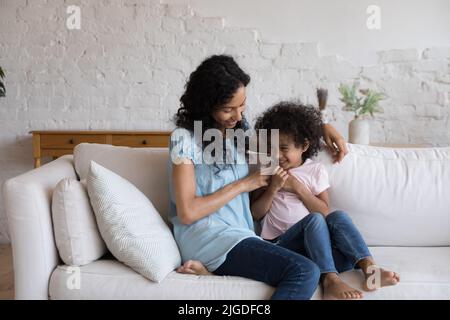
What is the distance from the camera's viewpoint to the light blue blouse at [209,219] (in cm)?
179

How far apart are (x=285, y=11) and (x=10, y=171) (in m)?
2.25

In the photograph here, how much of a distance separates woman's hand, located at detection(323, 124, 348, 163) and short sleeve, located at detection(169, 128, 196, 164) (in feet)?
1.91

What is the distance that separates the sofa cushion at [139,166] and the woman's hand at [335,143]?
25.6 inches

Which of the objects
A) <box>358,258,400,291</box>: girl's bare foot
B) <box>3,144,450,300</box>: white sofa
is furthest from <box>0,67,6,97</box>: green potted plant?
<box>358,258,400,291</box>: girl's bare foot

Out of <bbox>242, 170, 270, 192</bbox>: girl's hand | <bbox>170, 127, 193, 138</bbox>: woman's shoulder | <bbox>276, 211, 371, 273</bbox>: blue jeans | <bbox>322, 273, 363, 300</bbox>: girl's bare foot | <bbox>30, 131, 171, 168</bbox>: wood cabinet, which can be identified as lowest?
<bbox>322, 273, 363, 300</bbox>: girl's bare foot

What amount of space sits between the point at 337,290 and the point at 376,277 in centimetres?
15

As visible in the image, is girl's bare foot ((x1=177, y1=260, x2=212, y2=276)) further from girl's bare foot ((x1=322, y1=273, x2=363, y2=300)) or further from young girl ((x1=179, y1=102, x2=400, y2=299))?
girl's bare foot ((x1=322, y1=273, x2=363, y2=300))

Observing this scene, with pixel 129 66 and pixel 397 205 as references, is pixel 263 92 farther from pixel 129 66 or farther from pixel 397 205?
pixel 397 205

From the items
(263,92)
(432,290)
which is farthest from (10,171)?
(432,290)

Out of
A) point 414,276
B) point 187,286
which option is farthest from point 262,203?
point 414,276

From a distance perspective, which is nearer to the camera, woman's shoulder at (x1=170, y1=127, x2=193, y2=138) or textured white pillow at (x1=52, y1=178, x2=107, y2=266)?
textured white pillow at (x1=52, y1=178, x2=107, y2=266)

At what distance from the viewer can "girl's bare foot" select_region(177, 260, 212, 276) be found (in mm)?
1764

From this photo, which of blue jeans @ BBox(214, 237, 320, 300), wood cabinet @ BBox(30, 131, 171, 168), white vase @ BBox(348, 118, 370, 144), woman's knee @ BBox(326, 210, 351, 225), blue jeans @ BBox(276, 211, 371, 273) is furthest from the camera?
wood cabinet @ BBox(30, 131, 171, 168)

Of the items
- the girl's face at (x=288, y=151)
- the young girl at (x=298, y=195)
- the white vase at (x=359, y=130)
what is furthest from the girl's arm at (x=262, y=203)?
the white vase at (x=359, y=130)
